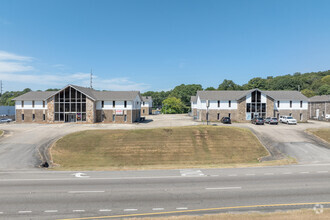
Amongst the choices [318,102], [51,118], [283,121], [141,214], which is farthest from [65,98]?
[318,102]

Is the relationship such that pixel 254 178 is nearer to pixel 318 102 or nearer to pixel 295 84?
pixel 318 102

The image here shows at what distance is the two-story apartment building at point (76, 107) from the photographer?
50.2 metres

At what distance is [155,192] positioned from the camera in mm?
12727

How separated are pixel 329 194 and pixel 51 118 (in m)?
55.5

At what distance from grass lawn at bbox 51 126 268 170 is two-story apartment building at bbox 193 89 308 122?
1675 centimetres

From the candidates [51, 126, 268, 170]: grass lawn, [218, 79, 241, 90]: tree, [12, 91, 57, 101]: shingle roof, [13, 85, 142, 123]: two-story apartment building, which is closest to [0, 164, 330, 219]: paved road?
[51, 126, 268, 170]: grass lawn

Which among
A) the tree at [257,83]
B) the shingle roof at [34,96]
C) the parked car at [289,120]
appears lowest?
the parked car at [289,120]

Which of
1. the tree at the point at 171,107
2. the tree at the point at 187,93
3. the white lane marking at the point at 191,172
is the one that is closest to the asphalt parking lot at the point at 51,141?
the white lane marking at the point at 191,172

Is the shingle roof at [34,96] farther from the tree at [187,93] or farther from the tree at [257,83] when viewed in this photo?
the tree at [257,83]

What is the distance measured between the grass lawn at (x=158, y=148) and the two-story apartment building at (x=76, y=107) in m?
15.1

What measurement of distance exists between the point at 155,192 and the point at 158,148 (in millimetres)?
17428

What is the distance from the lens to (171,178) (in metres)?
15.5

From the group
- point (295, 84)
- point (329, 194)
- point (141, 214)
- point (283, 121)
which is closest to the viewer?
point (141, 214)

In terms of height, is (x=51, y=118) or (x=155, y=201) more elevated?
(x=51, y=118)
